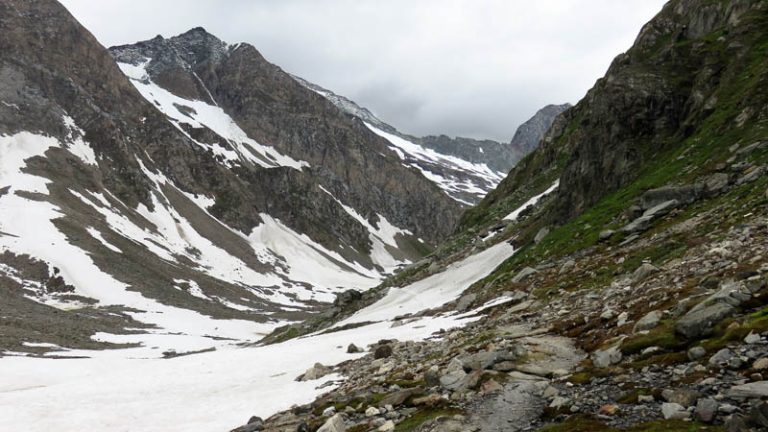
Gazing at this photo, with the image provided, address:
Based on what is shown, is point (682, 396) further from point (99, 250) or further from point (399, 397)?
point (99, 250)

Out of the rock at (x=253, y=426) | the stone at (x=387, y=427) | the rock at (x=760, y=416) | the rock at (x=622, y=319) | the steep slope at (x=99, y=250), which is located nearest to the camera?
the rock at (x=760, y=416)

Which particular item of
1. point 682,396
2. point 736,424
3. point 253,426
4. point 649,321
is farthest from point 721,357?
point 253,426

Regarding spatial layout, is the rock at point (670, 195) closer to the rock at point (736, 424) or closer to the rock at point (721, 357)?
the rock at point (721, 357)

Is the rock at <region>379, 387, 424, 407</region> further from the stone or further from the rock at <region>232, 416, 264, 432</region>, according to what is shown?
the rock at <region>232, 416, 264, 432</region>

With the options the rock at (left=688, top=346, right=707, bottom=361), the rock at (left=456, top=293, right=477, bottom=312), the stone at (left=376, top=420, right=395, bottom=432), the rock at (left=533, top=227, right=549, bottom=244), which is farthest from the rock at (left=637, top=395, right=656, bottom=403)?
the rock at (left=533, top=227, right=549, bottom=244)

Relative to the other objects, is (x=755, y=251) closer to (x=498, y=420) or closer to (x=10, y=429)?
(x=498, y=420)

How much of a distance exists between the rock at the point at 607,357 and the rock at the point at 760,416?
17.4 ft

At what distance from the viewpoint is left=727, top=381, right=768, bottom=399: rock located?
8.34 metres

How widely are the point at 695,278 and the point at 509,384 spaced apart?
820 centimetres

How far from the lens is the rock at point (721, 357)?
999 centimetres

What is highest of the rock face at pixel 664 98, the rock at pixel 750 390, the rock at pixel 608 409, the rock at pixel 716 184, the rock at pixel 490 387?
the rock face at pixel 664 98

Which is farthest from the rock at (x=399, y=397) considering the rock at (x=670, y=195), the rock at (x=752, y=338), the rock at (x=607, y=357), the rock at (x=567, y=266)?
the rock at (x=670, y=195)

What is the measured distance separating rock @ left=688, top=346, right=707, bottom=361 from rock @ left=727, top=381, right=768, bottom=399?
2099 mm

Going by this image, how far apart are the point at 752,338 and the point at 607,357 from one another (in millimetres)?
3494
